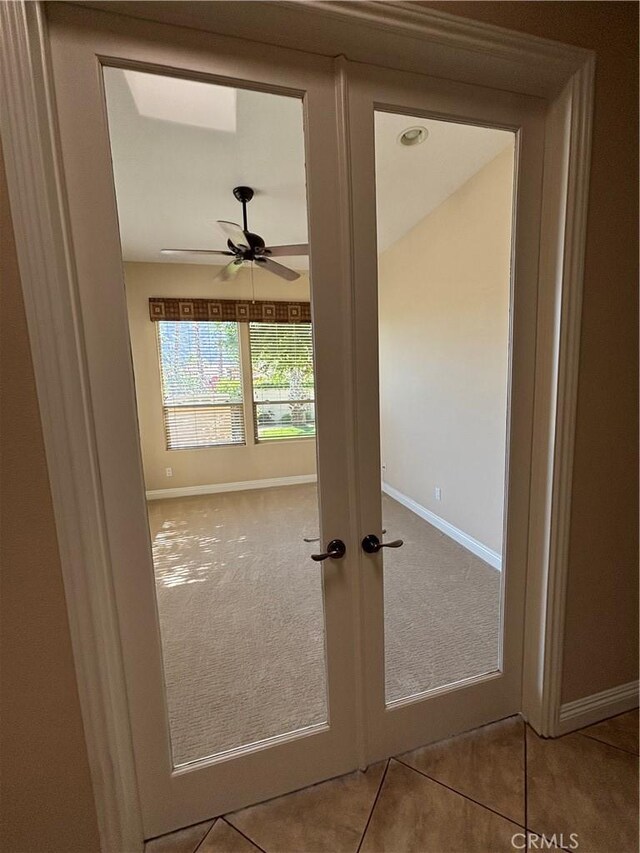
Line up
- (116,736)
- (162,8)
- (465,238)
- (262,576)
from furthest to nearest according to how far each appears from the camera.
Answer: (262,576)
(465,238)
(116,736)
(162,8)

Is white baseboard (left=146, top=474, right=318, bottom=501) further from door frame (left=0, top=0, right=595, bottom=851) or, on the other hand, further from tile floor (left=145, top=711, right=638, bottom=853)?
tile floor (left=145, top=711, right=638, bottom=853)

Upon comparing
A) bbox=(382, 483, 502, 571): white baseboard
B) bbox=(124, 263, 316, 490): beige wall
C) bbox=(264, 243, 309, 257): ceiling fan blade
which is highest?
bbox=(264, 243, 309, 257): ceiling fan blade

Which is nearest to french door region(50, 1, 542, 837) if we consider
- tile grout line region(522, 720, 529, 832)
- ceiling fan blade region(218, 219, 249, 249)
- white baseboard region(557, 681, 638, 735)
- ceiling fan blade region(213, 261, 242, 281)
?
tile grout line region(522, 720, 529, 832)

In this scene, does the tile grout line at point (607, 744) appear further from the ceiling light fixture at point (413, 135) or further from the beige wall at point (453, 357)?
the ceiling light fixture at point (413, 135)

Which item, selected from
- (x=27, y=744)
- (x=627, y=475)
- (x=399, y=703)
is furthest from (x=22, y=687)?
(x=627, y=475)

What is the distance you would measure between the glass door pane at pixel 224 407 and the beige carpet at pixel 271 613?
1 cm

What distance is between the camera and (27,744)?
0.93 meters

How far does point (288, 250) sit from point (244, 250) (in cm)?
109

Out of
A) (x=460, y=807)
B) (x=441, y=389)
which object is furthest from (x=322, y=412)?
(x=460, y=807)

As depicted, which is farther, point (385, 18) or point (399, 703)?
point (399, 703)

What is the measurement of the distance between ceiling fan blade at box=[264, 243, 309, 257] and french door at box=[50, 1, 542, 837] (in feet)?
0.21

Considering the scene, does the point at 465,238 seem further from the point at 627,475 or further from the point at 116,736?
the point at 116,736

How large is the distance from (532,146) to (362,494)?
1.30 m

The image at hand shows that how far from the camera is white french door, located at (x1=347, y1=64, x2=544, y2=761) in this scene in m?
1.15
